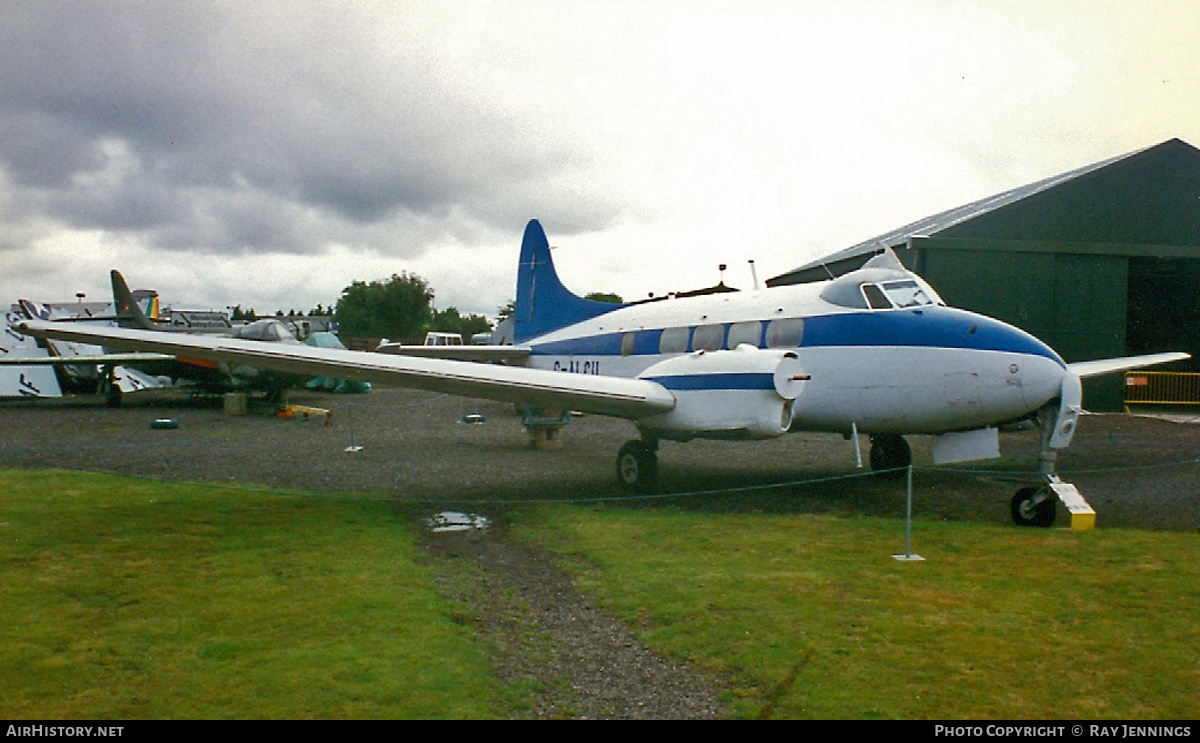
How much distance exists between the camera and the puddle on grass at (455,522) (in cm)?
841

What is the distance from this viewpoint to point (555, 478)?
38.7 feet

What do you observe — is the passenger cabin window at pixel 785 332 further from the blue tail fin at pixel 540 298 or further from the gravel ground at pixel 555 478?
the blue tail fin at pixel 540 298

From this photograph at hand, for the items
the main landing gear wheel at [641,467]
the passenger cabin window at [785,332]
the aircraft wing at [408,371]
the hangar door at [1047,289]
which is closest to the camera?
the aircraft wing at [408,371]

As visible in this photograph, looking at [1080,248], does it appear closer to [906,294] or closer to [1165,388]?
[1165,388]

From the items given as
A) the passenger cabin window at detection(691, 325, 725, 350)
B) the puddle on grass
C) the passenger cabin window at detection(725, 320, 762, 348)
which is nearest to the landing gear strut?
the passenger cabin window at detection(725, 320, 762, 348)

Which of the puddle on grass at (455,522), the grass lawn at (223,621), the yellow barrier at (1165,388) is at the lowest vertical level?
the puddle on grass at (455,522)

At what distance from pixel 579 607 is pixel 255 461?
31.2 ft

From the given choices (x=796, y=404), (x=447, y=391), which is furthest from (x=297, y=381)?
(x=796, y=404)

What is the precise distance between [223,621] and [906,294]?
8513 millimetres

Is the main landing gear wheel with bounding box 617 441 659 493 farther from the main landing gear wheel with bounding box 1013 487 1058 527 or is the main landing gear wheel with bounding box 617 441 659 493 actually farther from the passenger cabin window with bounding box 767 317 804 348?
the main landing gear wheel with bounding box 1013 487 1058 527

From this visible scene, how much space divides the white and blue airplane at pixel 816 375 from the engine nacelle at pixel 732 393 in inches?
0.6

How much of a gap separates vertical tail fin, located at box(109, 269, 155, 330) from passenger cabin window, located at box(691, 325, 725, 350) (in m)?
20.4

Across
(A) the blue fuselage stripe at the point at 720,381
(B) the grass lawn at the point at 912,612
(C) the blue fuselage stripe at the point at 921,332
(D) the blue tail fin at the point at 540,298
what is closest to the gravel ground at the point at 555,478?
(B) the grass lawn at the point at 912,612

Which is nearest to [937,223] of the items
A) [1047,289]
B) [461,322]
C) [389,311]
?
[1047,289]
